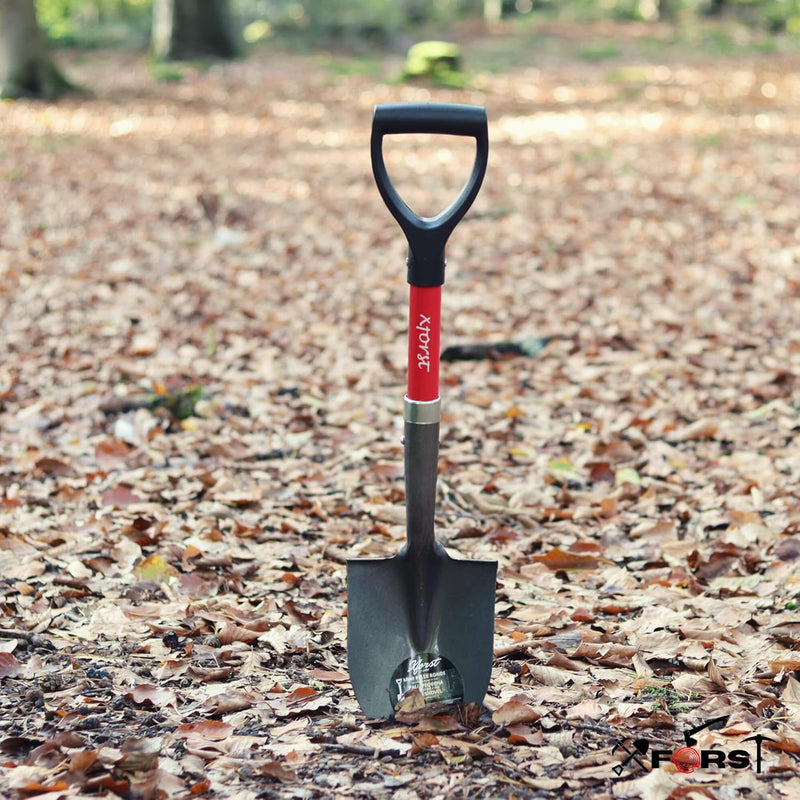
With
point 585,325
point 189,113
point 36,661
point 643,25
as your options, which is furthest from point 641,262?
point 643,25

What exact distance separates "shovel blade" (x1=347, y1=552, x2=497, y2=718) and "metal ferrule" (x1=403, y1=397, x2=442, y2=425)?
384mm

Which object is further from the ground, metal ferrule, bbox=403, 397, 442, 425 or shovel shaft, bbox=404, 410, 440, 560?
metal ferrule, bbox=403, 397, 442, 425

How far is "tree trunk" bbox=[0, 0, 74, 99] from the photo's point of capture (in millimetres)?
13273

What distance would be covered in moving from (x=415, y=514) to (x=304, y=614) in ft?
2.49

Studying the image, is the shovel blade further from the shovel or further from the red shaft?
the red shaft

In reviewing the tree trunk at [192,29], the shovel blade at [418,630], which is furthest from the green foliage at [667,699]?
the tree trunk at [192,29]

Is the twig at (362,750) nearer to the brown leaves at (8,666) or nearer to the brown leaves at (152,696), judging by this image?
the brown leaves at (152,696)

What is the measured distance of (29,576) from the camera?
341 centimetres

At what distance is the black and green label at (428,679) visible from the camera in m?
2.68

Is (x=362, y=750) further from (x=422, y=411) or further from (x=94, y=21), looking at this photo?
(x=94, y=21)

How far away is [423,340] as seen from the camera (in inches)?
99.2

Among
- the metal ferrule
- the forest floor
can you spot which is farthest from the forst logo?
the metal ferrule

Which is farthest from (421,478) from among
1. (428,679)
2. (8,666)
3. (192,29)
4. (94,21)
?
(94,21)

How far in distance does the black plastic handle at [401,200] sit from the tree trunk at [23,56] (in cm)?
1272
